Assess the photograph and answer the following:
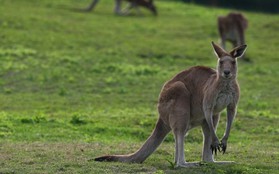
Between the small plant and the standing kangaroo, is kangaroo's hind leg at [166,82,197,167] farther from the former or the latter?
the small plant

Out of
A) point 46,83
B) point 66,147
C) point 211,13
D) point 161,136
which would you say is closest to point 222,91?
point 161,136

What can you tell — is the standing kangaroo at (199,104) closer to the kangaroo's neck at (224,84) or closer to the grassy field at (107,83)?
the kangaroo's neck at (224,84)

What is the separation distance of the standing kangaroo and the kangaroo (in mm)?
15232

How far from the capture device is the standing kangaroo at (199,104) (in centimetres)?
991

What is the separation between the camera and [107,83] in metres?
20.6

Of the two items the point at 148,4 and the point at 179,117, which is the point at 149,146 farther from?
the point at 148,4

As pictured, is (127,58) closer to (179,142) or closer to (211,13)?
(211,13)

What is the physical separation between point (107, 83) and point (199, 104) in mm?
10502

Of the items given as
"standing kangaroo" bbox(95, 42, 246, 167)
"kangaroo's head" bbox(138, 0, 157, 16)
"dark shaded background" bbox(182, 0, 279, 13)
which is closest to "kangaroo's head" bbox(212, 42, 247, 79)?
"standing kangaroo" bbox(95, 42, 246, 167)

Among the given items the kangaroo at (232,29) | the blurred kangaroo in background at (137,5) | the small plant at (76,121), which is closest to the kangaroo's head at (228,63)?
the small plant at (76,121)

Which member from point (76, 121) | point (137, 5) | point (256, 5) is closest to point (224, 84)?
point (76, 121)

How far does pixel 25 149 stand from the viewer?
11.7m

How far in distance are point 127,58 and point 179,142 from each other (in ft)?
45.9

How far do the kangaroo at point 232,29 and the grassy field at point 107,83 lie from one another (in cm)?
66
